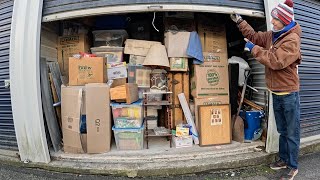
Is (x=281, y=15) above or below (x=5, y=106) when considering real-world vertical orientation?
above

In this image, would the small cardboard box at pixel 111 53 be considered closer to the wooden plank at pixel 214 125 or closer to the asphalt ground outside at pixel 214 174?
the wooden plank at pixel 214 125

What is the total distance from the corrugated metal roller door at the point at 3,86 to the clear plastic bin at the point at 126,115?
1.51m

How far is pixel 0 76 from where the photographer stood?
405 cm

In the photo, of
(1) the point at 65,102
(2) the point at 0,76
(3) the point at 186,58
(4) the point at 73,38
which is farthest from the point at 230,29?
(2) the point at 0,76

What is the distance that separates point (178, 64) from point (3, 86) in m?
2.64

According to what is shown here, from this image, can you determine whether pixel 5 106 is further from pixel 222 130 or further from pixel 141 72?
pixel 222 130

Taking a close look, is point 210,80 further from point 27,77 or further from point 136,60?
point 27,77

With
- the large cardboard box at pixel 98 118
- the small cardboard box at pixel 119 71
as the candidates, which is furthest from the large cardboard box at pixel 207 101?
the large cardboard box at pixel 98 118

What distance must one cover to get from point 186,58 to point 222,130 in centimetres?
126

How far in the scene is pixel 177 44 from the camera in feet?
14.4

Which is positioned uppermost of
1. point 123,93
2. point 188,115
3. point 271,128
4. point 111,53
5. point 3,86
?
point 111,53

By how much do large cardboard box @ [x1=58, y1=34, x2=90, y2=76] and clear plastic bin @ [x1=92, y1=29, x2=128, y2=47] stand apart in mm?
201

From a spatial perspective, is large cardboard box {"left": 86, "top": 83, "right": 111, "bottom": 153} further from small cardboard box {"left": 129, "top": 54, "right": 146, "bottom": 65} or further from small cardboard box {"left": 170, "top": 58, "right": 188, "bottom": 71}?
small cardboard box {"left": 170, "top": 58, "right": 188, "bottom": 71}

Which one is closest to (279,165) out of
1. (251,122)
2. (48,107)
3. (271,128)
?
(271,128)
